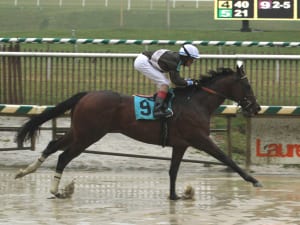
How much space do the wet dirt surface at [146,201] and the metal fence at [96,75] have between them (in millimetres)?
1414

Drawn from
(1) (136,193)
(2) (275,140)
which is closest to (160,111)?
(1) (136,193)

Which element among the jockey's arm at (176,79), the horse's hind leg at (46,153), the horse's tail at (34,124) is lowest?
the horse's hind leg at (46,153)

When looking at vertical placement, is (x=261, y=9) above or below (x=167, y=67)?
below

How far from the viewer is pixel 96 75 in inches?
528

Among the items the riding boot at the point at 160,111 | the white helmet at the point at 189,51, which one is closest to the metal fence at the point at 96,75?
the white helmet at the point at 189,51

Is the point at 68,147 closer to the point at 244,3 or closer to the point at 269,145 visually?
the point at 269,145

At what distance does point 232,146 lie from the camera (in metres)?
14.2

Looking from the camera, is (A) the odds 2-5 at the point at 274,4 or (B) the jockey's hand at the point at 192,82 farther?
(A) the odds 2-5 at the point at 274,4

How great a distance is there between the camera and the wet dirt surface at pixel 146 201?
9.05m

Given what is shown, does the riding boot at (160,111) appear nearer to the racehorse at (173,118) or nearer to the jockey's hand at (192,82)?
the racehorse at (173,118)

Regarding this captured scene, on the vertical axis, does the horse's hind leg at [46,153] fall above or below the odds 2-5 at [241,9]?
below

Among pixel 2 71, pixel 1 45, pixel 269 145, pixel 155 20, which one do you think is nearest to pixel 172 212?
pixel 269 145

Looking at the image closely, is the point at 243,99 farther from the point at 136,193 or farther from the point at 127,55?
the point at 127,55

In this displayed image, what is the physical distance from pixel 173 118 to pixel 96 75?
3.17 metres
